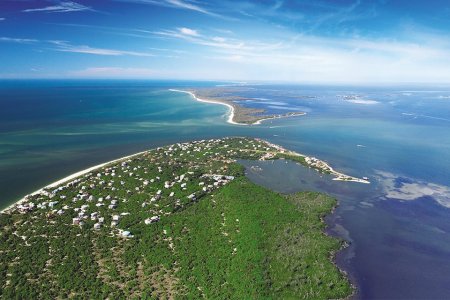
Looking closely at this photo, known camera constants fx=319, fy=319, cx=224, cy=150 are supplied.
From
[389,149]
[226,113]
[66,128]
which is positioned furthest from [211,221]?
[226,113]

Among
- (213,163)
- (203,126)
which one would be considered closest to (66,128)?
(203,126)

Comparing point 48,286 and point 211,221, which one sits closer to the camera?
point 48,286

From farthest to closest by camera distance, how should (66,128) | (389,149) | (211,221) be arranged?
Answer: 1. (66,128)
2. (389,149)
3. (211,221)

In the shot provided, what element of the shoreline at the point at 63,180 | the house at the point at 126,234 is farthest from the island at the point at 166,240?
the shoreline at the point at 63,180

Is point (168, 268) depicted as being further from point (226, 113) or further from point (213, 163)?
point (226, 113)

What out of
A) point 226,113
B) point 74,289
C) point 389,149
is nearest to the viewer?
point 74,289

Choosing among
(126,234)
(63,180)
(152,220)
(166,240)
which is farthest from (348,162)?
(63,180)

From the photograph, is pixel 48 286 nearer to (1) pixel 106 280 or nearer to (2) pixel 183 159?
(1) pixel 106 280

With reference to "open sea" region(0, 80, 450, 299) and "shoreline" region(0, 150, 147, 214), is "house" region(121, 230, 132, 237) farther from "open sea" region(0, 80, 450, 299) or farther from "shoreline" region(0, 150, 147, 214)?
"open sea" region(0, 80, 450, 299)

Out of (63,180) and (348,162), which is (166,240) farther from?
(348,162)
